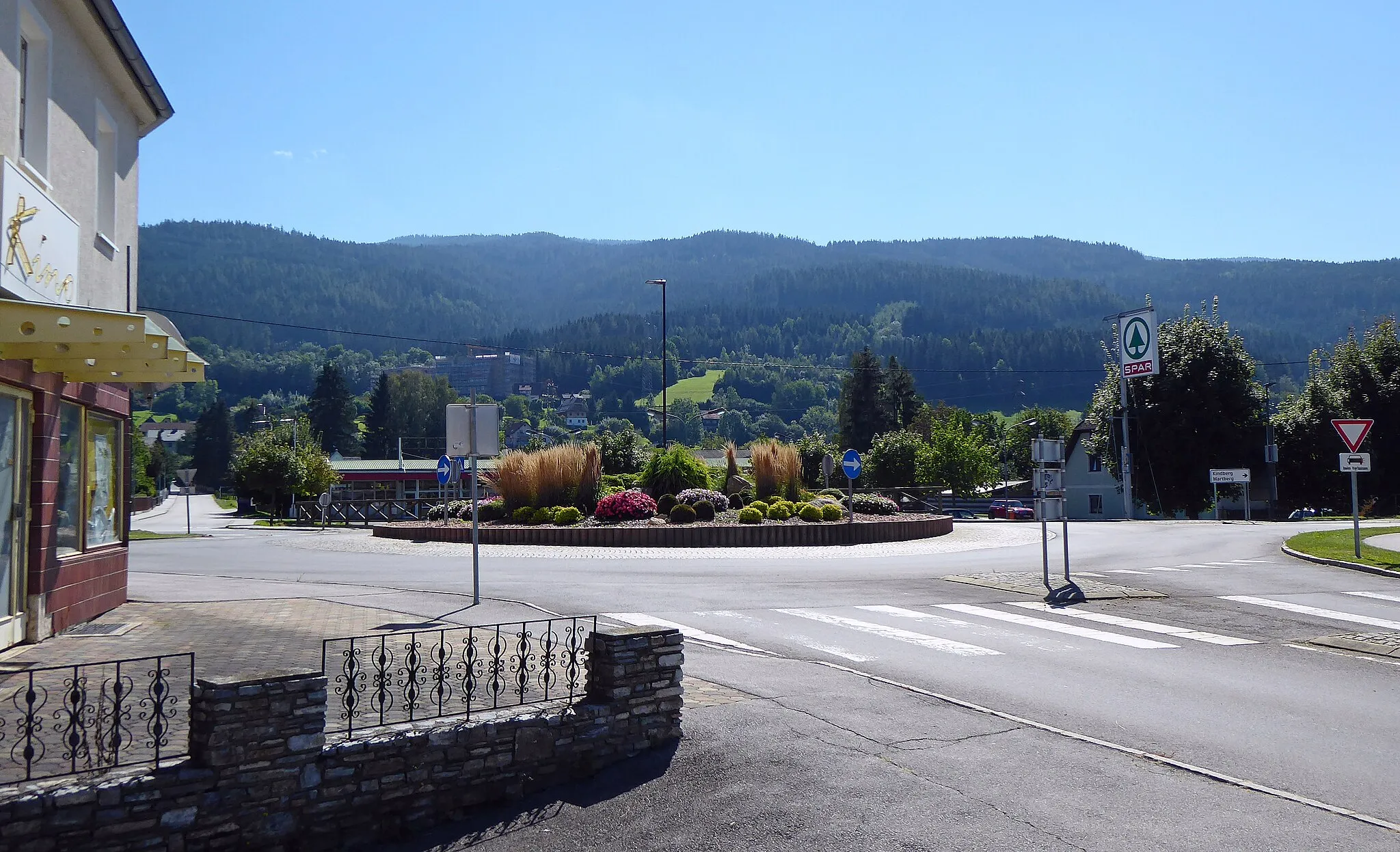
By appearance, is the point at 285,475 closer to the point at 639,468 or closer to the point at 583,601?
the point at 639,468

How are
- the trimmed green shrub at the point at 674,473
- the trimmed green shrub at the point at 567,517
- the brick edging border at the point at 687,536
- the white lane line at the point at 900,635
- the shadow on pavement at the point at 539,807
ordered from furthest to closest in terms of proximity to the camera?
the trimmed green shrub at the point at 674,473, the trimmed green shrub at the point at 567,517, the brick edging border at the point at 687,536, the white lane line at the point at 900,635, the shadow on pavement at the point at 539,807

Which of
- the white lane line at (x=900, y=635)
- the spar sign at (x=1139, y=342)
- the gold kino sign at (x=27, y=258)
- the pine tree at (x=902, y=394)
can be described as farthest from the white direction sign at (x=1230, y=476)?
the pine tree at (x=902, y=394)

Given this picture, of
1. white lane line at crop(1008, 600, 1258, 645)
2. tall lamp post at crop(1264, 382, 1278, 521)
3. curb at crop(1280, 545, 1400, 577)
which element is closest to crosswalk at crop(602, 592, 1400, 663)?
white lane line at crop(1008, 600, 1258, 645)

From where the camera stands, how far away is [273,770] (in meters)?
5.69

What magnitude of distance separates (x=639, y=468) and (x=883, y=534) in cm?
1873

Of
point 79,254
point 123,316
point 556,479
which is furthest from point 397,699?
point 556,479

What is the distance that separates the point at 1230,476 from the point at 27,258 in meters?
50.7

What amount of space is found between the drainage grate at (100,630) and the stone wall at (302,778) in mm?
6373

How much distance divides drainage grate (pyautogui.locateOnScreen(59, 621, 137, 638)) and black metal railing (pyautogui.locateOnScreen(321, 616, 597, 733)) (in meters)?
2.80

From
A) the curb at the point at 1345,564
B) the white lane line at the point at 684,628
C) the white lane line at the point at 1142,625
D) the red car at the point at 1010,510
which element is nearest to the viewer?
the white lane line at the point at 684,628

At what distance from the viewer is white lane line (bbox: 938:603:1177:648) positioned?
485 inches

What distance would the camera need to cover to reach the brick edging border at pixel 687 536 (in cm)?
2822

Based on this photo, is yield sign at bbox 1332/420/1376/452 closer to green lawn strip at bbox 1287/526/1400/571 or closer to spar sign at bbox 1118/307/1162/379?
green lawn strip at bbox 1287/526/1400/571

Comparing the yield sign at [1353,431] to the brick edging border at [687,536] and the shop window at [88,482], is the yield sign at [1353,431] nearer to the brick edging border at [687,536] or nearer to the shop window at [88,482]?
the brick edging border at [687,536]
